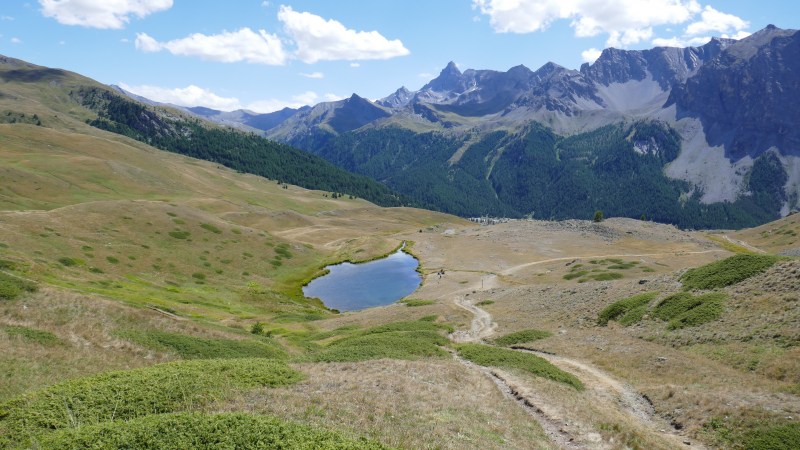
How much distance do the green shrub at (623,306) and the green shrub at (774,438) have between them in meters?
25.5

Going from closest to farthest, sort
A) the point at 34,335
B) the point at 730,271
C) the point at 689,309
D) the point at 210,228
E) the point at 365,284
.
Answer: the point at 34,335
the point at 689,309
the point at 730,271
the point at 365,284
the point at 210,228

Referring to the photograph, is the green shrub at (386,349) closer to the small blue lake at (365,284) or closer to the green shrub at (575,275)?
the small blue lake at (365,284)

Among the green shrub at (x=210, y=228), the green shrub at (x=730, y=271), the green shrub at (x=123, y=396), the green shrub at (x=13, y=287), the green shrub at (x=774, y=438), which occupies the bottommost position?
the green shrub at (x=210, y=228)

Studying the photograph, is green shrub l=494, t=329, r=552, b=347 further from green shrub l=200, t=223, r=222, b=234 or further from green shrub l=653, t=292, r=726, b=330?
green shrub l=200, t=223, r=222, b=234

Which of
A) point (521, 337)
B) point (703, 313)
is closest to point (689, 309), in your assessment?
point (703, 313)

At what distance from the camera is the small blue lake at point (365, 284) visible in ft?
308

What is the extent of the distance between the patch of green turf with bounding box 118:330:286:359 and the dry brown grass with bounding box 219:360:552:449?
6.34m

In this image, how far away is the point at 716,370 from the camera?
92.2 feet

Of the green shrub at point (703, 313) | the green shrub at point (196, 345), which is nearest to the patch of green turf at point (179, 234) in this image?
the green shrub at point (196, 345)

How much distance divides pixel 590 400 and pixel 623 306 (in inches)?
939

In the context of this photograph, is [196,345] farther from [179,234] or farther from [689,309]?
[179,234]

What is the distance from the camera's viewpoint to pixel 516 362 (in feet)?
105

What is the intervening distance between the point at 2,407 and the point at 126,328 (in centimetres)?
1401

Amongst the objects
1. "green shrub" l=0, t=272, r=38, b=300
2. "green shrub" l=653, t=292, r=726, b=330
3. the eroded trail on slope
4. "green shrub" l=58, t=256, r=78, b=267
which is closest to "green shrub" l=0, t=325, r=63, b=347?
"green shrub" l=0, t=272, r=38, b=300
